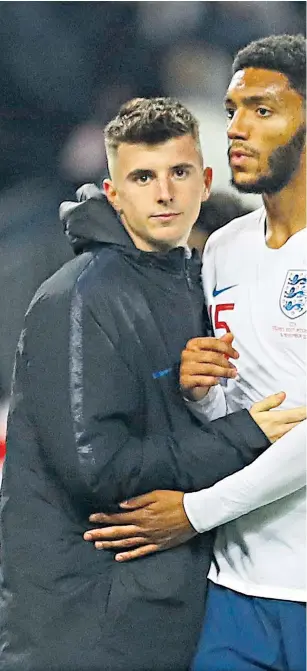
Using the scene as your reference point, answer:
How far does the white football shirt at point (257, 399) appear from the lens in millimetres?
824

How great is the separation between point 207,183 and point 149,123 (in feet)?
0.31

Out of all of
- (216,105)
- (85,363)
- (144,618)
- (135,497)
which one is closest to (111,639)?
(144,618)

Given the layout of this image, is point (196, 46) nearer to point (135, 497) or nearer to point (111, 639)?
point (135, 497)

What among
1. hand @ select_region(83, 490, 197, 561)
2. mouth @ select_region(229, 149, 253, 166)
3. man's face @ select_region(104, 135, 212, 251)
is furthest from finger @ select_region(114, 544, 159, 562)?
mouth @ select_region(229, 149, 253, 166)

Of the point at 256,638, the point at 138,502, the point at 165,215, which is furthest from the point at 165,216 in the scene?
the point at 256,638

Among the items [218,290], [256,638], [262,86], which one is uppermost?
[262,86]

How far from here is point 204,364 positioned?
0.83 metres

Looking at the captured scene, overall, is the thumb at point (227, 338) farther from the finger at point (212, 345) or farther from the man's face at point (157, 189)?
the man's face at point (157, 189)

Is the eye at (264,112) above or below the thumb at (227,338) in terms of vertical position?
above

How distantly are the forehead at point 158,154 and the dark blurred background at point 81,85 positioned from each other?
0.02 meters

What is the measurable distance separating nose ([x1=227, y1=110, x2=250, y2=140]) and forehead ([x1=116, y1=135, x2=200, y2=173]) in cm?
4

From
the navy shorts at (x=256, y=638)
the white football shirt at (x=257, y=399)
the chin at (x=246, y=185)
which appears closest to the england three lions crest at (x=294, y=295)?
the white football shirt at (x=257, y=399)

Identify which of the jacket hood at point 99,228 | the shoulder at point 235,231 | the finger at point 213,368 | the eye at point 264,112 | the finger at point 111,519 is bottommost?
the finger at point 111,519

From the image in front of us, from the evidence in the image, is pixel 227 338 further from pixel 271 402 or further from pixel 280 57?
pixel 280 57
